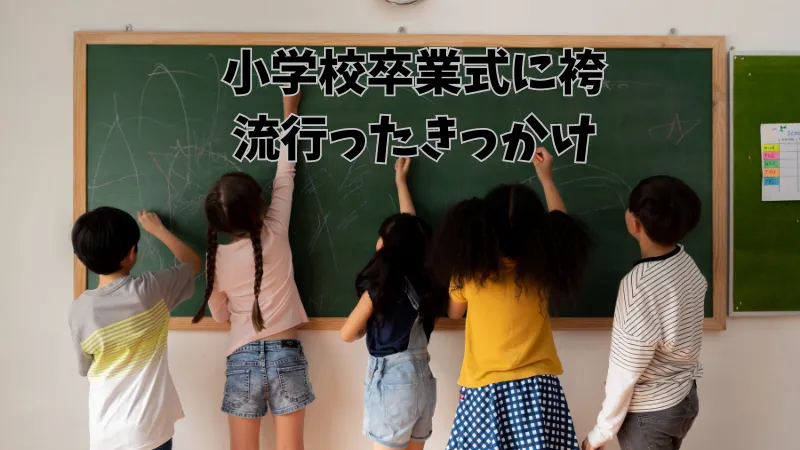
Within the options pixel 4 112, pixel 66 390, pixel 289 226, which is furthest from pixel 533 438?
pixel 4 112

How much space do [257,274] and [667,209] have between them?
4.69 ft

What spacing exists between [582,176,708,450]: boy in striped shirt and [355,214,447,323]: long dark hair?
0.62 meters

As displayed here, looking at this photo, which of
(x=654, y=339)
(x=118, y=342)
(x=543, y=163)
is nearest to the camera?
(x=654, y=339)

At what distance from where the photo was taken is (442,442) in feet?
8.02

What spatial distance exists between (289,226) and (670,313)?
1.42m

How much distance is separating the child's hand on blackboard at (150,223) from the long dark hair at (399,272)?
2.95 ft

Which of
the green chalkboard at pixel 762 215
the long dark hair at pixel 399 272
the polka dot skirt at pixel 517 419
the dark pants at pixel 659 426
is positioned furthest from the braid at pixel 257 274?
the green chalkboard at pixel 762 215

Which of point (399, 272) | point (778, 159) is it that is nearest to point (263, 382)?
point (399, 272)

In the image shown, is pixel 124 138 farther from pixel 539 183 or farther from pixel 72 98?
pixel 539 183

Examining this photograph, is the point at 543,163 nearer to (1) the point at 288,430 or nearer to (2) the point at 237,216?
(2) the point at 237,216

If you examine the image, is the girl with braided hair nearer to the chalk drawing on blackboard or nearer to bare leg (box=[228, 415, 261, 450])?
bare leg (box=[228, 415, 261, 450])

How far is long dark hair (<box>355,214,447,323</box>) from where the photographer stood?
6.56 feet

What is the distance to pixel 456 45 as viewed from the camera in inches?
93.7

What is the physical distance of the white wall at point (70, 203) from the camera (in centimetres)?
241
